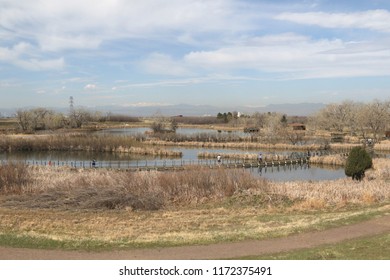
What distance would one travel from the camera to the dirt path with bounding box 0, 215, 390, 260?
424 inches

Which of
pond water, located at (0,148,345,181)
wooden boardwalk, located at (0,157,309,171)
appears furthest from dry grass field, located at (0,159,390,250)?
wooden boardwalk, located at (0,157,309,171)

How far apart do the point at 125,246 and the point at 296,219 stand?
687 centimetres

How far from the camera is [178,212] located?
18.4 m

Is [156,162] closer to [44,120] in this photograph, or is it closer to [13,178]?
[13,178]

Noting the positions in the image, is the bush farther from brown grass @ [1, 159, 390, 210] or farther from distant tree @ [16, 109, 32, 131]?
distant tree @ [16, 109, 32, 131]

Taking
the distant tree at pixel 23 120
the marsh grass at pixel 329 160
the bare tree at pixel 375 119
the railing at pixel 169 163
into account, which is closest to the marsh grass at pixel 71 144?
the railing at pixel 169 163

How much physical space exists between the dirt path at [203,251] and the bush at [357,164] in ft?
58.4

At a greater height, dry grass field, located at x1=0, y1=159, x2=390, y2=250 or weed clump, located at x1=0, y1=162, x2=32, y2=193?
weed clump, located at x1=0, y1=162, x2=32, y2=193

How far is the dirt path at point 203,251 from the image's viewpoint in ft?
35.3

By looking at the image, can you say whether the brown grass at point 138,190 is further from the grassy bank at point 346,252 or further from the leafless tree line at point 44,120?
the leafless tree line at point 44,120

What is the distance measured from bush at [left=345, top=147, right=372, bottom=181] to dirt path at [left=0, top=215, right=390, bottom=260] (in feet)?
58.4

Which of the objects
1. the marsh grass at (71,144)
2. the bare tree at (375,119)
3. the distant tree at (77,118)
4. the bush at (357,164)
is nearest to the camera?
the bush at (357,164)

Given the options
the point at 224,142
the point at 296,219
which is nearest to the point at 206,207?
Result: the point at 296,219

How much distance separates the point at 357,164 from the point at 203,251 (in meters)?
21.5
